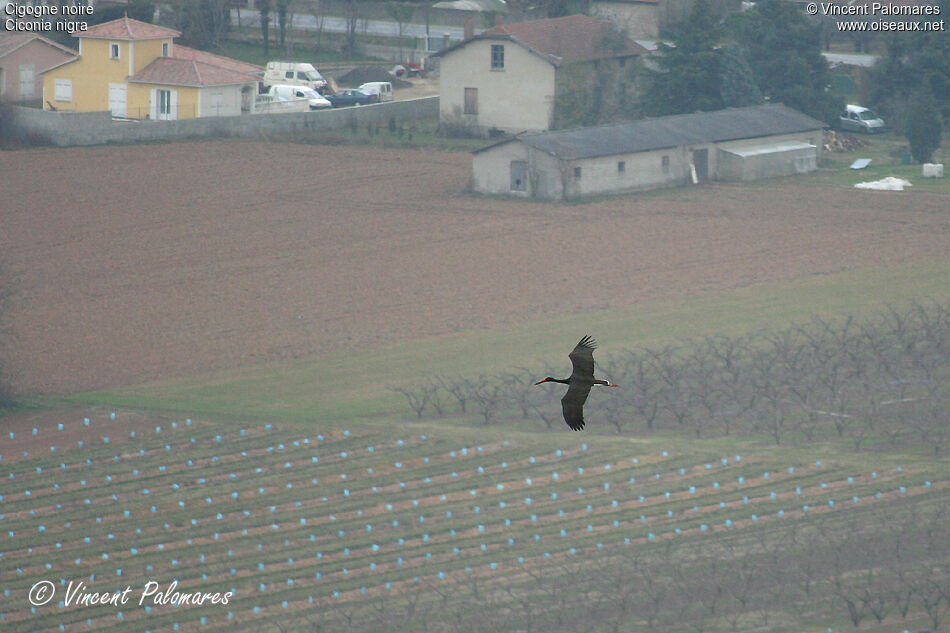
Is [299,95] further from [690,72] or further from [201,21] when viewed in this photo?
[690,72]

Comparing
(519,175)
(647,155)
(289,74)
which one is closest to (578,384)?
(519,175)

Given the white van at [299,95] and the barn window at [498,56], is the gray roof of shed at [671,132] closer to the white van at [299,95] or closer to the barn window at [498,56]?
the barn window at [498,56]

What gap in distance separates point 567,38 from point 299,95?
12855 mm

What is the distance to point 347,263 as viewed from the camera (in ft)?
141

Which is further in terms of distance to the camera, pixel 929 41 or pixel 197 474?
pixel 929 41

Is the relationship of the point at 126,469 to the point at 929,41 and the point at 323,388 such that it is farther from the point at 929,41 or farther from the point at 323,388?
the point at 929,41

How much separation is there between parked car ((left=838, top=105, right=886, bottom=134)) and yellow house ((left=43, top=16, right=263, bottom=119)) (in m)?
26.6

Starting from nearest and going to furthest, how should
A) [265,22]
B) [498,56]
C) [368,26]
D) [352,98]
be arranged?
[498,56] < [352,98] < [265,22] < [368,26]

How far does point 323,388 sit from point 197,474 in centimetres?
538

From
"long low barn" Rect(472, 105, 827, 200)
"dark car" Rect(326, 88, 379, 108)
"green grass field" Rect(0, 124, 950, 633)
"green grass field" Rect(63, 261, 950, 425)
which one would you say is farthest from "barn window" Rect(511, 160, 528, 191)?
"green grass field" Rect(0, 124, 950, 633)

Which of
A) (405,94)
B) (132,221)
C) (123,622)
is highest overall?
(405,94)

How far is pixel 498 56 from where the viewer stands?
64000mm

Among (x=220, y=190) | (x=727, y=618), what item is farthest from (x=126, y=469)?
(x=220, y=190)

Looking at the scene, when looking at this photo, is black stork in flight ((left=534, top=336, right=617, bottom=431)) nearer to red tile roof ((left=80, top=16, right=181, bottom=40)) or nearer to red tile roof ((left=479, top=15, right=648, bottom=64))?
red tile roof ((left=479, top=15, right=648, bottom=64))
